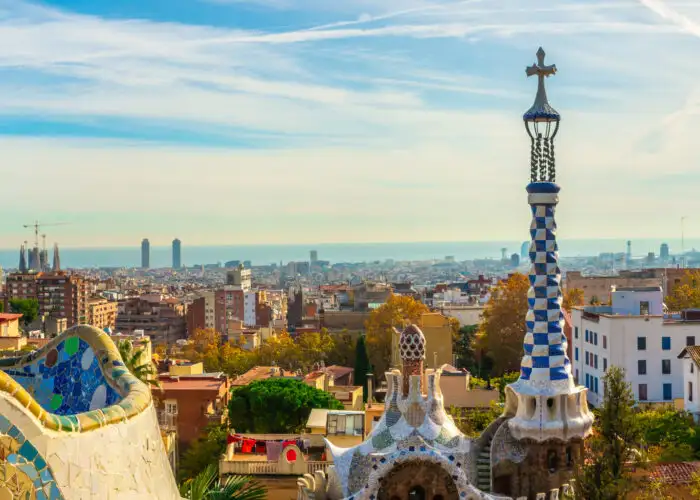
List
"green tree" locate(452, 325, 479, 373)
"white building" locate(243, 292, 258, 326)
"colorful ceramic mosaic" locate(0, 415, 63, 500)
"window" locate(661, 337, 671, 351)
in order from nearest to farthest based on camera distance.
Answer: "colorful ceramic mosaic" locate(0, 415, 63, 500)
"window" locate(661, 337, 671, 351)
"green tree" locate(452, 325, 479, 373)
"white building" locate(243, 292, 258, 326)

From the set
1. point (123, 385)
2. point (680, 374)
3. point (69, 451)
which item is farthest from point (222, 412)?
point (69, 451)

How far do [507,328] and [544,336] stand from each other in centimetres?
3158

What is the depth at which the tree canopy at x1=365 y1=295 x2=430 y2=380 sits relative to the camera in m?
49.5

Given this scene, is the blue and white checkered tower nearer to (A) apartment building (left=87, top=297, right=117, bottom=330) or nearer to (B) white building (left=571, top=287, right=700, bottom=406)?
(B) white building (left=571, top=287, right=700, bottom=406)

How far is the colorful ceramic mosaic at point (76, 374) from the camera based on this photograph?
9164mm

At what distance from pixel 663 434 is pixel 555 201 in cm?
1177

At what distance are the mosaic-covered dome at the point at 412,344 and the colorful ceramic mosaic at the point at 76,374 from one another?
17.1 ft

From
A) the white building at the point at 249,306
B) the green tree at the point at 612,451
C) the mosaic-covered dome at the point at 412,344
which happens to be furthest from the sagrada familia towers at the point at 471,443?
the white building at the point at 249,306

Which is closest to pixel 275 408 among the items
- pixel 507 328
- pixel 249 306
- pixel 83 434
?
pixel 507 328

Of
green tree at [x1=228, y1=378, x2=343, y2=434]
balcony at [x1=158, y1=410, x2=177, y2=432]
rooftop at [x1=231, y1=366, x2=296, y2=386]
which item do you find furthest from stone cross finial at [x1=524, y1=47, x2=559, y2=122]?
rooftop at [x1=231, y1=366, x2=296, y2=386]

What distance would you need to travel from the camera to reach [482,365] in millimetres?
49438

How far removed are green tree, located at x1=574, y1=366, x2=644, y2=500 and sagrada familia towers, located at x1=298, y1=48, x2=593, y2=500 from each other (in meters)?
0.57

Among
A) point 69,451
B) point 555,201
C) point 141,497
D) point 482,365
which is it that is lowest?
point 482,365

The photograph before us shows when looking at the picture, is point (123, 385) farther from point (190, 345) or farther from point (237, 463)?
point (190, 345)
